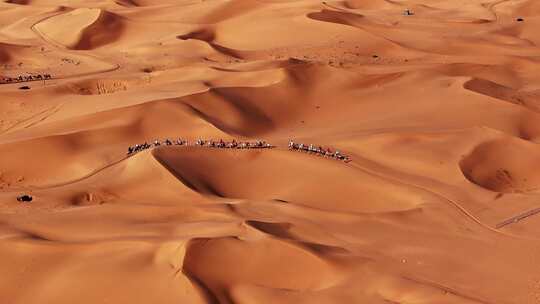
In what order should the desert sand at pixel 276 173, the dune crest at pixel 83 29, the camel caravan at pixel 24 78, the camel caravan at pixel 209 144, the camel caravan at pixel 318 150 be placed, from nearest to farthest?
the desert sand at pixel 276 173 < the camel caravan at pixel 318 150 < the camel caravan at pixel 209 144 < the camel caravan at pixel 24 78 < the dune crest at pixel 83 29

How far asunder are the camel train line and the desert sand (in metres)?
0.18

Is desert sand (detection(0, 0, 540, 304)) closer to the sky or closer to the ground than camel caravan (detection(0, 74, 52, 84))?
closer to the sky

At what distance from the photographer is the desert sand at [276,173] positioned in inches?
182

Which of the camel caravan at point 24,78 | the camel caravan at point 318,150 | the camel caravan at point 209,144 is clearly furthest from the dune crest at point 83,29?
the camel caravan at point 318,150

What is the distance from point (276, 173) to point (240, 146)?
0.73 m

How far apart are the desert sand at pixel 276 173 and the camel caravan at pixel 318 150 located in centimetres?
21

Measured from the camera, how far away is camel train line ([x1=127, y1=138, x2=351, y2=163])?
279 inches

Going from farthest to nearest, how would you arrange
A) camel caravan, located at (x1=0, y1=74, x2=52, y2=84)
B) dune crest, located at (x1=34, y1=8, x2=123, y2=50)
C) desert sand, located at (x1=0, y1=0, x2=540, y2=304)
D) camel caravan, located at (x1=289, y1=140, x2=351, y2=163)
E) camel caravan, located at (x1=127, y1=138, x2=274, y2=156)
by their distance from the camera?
dune crest, located at (x1=34, y1=8, x2=123, y2=50), camel caravan, located at (x1=0, y1=74, x2=52, y2=84), camel caravan, located at (x1=127, y1=138, x2=274, y2=156), camel caravan, located at (x1=289, y1=140, x2=351, y2=163), desert sand, located at (x1=0, y1=0, x2=540, y2=304)

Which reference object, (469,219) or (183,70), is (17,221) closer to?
(469,219)

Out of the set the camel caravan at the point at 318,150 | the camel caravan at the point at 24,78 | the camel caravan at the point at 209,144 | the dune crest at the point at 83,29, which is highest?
the camel caravan at the point at 318,150

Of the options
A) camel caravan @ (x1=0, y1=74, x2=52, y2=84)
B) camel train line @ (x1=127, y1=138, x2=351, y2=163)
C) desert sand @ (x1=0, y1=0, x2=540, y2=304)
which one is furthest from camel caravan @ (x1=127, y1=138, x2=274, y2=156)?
camel caravan @ (x1=0, y1=74, x2=52, y2=84)

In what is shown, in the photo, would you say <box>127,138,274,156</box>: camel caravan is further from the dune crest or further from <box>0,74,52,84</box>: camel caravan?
the dune crest

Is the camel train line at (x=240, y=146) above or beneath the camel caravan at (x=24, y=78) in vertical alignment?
above

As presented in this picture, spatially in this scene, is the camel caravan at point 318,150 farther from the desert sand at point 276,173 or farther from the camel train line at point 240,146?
the desert sand at point 276,173
